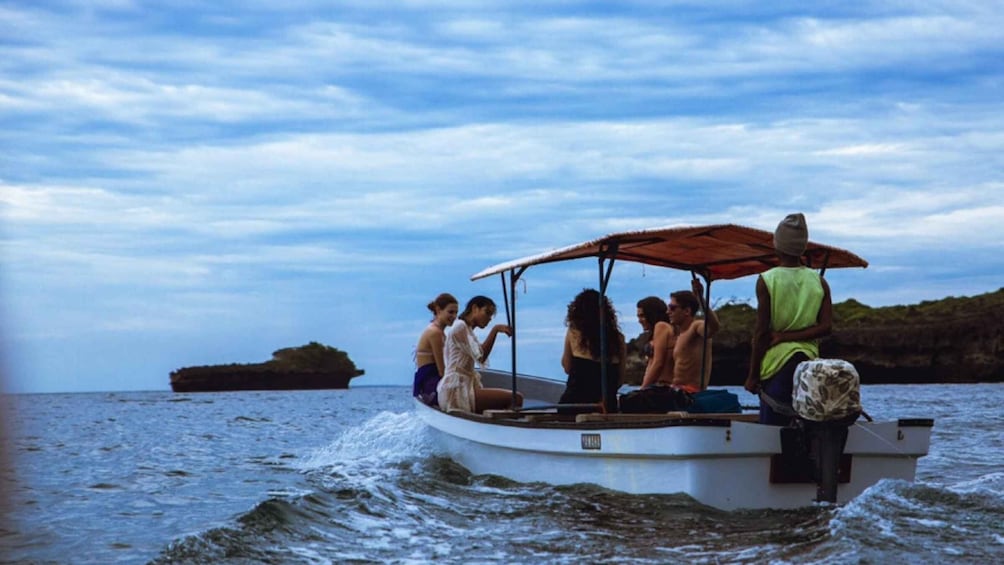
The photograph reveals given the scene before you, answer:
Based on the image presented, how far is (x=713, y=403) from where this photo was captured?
1041cm

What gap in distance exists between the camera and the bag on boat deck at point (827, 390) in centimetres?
786

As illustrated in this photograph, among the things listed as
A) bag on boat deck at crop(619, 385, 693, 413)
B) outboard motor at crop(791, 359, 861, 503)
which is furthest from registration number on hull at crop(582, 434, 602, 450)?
outboard motor at crop(791, 359, 861, 503)

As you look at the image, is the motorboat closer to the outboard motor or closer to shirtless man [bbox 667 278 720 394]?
the outboard motor

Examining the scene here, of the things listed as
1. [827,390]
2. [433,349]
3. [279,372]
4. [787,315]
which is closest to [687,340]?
[787,315]

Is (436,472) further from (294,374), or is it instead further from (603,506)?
(294,374)

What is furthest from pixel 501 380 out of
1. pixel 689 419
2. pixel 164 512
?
pixel 689 419

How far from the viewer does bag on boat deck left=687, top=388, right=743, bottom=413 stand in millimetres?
10406

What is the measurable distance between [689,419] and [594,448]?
127 cm

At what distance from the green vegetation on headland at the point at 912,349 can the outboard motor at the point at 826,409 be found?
232 feet

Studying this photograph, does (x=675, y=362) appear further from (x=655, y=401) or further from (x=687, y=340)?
(x=655, y=401)

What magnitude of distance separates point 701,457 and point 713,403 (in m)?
2.10

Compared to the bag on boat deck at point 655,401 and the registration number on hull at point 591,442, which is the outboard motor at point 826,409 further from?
the bag on boat deck at point 655,401

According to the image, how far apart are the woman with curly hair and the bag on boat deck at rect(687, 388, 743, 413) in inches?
34.9

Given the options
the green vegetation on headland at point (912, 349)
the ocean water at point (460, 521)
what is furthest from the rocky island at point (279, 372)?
the ocean water at point (460, 521)
